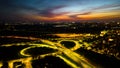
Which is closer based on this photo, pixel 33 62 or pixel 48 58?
pixel 33 62

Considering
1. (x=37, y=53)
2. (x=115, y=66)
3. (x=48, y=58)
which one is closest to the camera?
(x=115, y=66)

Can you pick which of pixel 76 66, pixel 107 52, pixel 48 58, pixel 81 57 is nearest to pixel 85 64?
pixel 76 66

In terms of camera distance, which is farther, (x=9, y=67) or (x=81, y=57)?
(x=81, y=57)

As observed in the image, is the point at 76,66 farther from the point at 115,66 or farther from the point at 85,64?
the point at 115,66

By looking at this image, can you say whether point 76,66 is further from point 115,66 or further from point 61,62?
point 115,66

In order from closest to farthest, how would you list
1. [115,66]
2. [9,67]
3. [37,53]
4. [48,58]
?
[9,67] < [115,66] < [48,58] < [37,53]

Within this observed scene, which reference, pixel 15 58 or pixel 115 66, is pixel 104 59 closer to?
pixel 115 66

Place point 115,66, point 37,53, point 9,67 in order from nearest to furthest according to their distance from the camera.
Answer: point 9,67 < point 115,66 < point 37,53

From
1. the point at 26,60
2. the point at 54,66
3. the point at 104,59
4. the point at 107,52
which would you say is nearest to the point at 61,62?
the point at 54,66
